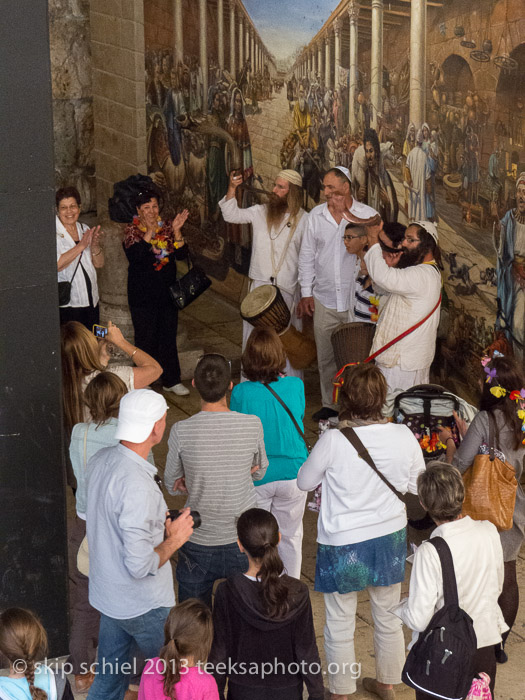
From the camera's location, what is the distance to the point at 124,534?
13.2 ft

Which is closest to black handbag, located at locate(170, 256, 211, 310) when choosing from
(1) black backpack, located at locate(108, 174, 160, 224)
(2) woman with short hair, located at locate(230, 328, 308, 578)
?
(1) black backpack, located at locate(108, 174, 160, 224)

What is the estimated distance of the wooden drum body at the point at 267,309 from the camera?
7891 mm

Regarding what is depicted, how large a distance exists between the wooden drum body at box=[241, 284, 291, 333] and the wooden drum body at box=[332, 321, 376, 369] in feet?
1.60

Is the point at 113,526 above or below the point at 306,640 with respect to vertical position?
above

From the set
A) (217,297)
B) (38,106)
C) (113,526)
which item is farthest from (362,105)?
(113,526)

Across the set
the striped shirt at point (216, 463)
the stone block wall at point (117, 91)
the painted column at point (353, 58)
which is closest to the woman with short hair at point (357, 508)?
the striped shirt at point (216, 463)

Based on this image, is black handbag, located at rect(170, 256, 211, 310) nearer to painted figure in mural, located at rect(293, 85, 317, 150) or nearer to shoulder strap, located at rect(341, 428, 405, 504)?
painted figure in mural, located at rect(293, 85, 317, 150)

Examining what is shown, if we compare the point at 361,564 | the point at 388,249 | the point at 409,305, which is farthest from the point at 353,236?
the point at 361,564

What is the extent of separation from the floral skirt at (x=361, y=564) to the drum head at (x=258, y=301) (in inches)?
129

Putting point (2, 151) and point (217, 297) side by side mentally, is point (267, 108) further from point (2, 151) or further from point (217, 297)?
point (2, 151)

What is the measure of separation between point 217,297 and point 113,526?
333 inches

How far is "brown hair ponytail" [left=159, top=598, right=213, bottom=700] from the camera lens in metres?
3.59

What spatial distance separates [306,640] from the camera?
3.91 metres

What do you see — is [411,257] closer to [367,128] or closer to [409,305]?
[409,305]
